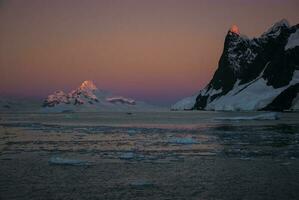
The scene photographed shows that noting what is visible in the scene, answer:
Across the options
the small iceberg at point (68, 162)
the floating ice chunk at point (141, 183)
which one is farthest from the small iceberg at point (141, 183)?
the small iceberg at point (68, 162)

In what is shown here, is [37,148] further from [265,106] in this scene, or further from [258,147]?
[265,106]

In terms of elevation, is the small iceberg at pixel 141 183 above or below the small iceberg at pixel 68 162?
below

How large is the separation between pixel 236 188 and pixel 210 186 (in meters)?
1.08

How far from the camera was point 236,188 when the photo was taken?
688 inches

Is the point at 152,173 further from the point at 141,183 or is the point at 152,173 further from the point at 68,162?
the point at 68,162

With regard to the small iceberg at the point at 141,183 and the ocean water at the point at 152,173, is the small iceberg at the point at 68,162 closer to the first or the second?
the ocean water at the point at 152,173

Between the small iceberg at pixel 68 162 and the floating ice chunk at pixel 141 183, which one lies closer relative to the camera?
the floating ice chunk at pixel 141 183

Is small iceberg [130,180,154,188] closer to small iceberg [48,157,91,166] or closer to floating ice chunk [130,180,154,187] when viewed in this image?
floating ice chunk [130,180,154,187]

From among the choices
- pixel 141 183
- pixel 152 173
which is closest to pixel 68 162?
pixel 152 173

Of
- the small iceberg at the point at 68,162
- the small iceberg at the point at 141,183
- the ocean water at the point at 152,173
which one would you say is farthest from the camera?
the small iceberg at the point at 68,162

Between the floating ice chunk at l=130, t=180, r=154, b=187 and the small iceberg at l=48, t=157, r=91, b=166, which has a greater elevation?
the small iceberg at l=48, t=157, r=91, b=166

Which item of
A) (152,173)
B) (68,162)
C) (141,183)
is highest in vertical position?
(68,162)

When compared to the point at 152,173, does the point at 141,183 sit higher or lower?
lower

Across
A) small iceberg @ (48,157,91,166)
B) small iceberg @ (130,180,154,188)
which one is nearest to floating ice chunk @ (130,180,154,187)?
small iceberg @ (130,180,154,188)
